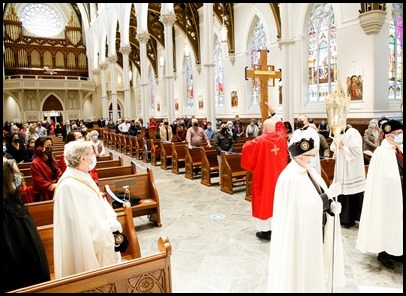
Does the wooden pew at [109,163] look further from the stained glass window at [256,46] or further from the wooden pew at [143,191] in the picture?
the stained glass window at [256,46]

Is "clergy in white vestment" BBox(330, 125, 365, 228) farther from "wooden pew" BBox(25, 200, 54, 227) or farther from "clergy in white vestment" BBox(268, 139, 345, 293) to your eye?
"wooden pew" BBox(25, 200, 54, 227)

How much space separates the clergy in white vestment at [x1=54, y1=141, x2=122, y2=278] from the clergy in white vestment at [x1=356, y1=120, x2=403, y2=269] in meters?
3.02

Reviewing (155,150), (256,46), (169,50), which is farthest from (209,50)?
(256,46)

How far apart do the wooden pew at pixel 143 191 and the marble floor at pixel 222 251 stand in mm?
262

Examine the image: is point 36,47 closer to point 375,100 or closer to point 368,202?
point 375,100

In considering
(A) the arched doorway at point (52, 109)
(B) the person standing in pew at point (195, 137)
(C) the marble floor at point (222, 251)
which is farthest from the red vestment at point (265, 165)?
(A) the arched doorway at point (52, 109)

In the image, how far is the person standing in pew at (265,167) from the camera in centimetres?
503

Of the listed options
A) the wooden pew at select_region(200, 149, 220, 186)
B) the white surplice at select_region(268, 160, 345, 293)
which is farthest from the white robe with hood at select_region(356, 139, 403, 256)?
the wooden pew at select_region(200, 149, 220, 186)

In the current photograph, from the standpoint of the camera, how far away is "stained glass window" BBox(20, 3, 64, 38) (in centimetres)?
3400

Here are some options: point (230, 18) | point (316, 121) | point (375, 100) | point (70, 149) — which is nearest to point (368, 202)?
point (70, 149)

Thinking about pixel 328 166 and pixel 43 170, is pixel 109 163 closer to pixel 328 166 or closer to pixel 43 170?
pixel 43 170

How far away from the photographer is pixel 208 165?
8.75 m

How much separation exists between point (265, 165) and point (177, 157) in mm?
5874

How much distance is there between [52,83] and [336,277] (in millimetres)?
34164
